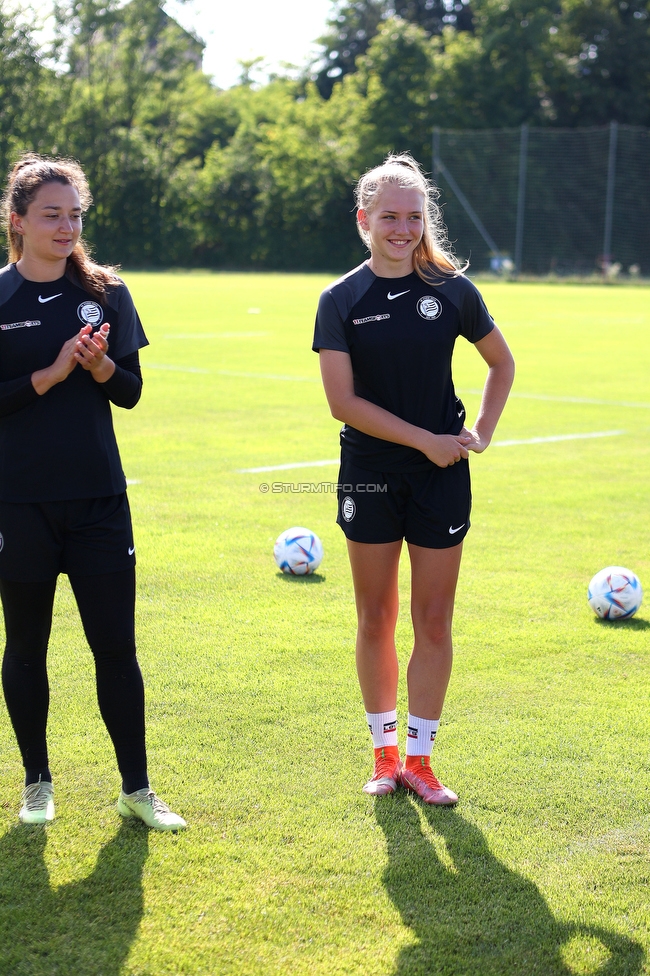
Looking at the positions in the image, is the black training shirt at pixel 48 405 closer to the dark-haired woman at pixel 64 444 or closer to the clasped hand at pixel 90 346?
the dark-haired woman at pixel 64 444

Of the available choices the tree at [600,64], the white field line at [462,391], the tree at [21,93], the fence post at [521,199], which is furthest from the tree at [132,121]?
the white field line at [462,391]

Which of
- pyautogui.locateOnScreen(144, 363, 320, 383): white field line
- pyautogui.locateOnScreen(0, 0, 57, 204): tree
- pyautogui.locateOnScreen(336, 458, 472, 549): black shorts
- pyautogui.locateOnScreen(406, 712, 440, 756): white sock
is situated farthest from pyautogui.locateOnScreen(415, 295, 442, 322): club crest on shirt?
pyautogui.locateOnScreen(0, 0, 57, 204): tree

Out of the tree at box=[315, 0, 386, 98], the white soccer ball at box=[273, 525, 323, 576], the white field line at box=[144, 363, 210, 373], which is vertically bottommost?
the white field line at box=[144, 363, 210, 373]

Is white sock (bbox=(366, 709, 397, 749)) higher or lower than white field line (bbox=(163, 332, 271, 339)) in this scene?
higher

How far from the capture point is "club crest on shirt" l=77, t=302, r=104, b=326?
344 centimetres

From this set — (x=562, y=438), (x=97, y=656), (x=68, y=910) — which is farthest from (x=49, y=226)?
(x=562, y=438)

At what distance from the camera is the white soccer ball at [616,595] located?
569cm

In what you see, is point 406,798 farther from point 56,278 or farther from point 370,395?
point 56,278

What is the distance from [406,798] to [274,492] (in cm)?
493

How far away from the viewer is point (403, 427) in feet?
11.9

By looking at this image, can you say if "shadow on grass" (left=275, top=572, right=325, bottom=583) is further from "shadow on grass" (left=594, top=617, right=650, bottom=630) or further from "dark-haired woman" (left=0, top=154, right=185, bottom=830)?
"dark-haired woman" (left=0, top=154, right=185, bottom=830)

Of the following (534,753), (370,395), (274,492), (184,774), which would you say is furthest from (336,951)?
(274,492)

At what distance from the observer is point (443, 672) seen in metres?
3.90

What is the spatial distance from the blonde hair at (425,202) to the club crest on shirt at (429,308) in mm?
63
